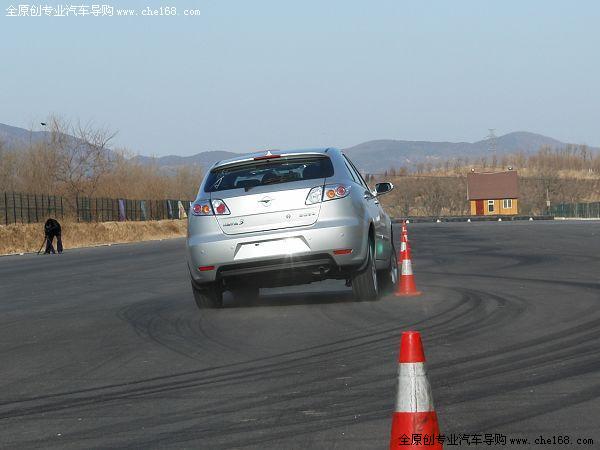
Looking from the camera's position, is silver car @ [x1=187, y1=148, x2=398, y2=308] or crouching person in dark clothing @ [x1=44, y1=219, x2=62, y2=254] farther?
crouching person in dark clothing @ [x1=44, y1=219, x2=62, y2=254]

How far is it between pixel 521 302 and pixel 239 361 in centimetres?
484

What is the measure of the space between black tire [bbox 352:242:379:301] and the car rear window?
109 centimetres

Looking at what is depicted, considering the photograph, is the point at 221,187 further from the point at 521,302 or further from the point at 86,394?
the point at 86,394

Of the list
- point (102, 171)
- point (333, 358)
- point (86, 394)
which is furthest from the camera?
point (102, 171)

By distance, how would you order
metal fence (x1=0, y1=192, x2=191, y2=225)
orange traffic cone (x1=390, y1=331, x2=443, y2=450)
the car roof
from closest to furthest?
1. orange traffic cone (x1=390, y1=331, x2=443, y2=450)
2. the car roof
3. metal fence (x1=0, y1=192, x2=191, y2=225)

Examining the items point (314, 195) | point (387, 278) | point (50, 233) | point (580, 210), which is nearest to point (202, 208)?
point (314, 195)

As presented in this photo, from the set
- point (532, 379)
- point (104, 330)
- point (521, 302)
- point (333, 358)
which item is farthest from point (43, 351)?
point (521, 302)

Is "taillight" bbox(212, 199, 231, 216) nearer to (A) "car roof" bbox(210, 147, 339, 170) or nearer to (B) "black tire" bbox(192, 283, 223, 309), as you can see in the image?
(A) "car roof" bbox(210, 147, 339, 170)

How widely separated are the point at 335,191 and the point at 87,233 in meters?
51.2

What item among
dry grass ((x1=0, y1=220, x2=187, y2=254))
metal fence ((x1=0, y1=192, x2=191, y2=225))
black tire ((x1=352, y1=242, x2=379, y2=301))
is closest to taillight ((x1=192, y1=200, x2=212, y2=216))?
black tire ((x1=352, y1=242, x2=379, y2=301))

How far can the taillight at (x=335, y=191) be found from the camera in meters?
11.8

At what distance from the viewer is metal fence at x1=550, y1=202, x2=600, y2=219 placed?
11000cm

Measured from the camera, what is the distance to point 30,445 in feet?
18.4

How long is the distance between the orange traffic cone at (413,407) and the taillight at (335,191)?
7.28m
